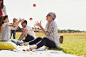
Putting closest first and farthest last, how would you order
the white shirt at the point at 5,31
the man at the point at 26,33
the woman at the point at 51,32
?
the woman at the point at 51,32, the white shirt at the point at 5,31, the man at the point at 26,33

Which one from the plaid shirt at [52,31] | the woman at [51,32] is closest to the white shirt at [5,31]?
the woman at [51,32]

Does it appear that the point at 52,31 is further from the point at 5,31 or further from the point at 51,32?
the point at 5,31

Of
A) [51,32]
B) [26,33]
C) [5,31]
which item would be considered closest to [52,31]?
[51,32]

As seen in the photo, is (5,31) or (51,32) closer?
(51,32)

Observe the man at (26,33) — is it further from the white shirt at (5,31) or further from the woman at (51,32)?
the woman at (51,32)

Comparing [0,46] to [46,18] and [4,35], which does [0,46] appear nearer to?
[4,35]

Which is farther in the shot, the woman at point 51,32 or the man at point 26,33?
the man at point 26,33

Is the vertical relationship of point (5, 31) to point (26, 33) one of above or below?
above

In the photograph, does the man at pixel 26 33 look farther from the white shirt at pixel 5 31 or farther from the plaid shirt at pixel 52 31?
the plaid shirt at pixel 52 31

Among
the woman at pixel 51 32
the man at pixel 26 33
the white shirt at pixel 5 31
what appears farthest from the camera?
the man at pixel 26 33

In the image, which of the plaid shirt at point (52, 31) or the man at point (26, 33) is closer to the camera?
the plaid shirt at point (52, 31)

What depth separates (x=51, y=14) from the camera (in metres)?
5.15

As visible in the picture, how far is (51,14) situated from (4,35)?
2070 mm

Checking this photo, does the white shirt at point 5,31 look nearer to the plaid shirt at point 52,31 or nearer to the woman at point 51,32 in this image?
the woman at point 51,32
